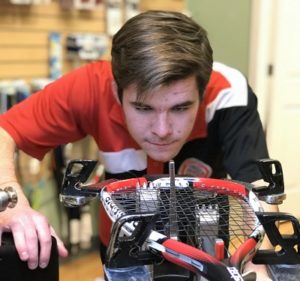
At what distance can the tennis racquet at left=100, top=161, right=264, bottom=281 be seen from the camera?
535 millimetres

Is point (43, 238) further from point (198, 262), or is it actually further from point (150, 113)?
point (150, 113)

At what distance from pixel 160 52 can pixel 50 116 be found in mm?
390

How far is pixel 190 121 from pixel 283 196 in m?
0.26

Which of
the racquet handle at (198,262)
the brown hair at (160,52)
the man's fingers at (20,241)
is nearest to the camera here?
the racquet handle at (198,262)

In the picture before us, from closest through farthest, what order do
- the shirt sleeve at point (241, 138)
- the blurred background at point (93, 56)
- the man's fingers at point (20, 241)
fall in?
the man's fingers at point (20, 241), the shirt sleeve at point (241, 138), the blurred background at point (93, 56)

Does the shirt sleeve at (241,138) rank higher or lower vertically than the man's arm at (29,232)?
lower

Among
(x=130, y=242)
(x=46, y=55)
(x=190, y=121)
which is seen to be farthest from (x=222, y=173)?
(x=46, y=55)

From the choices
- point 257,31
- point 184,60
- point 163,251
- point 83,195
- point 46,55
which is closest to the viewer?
point 163,251

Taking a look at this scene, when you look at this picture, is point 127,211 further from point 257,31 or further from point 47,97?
point 257,31

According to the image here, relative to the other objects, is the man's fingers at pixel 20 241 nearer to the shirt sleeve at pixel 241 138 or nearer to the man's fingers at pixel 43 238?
the man's fingers at pixel 43 238

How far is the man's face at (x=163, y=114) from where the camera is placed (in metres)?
0.89

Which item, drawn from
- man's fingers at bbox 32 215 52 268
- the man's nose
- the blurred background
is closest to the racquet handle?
man's fingers at bbox 32 215 52 268

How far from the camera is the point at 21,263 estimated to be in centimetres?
62

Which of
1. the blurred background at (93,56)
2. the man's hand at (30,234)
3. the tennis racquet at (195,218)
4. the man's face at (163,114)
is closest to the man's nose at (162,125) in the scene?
the man's face at (163,114)
